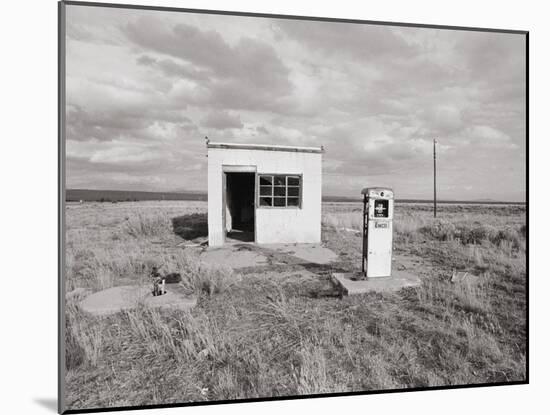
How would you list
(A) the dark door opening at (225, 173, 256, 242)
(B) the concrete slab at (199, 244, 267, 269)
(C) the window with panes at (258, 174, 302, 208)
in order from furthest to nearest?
(A) the dark door opening at (225, 173, 256, 242) → (C) the window with panes at (258, 174, 302, 208) → (B) the concrete slab at (199, 244, 267, 269)

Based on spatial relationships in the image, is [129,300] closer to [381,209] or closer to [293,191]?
[381,209]

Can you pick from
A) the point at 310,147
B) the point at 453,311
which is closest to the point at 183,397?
the point at 453,311

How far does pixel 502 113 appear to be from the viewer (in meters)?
3.23

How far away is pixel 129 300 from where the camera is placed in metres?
3.58

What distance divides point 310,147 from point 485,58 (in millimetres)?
4280

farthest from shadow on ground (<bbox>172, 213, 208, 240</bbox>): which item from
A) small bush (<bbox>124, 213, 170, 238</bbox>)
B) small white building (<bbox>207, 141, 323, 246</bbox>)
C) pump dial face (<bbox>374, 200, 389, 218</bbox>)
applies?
pump dial face (<bbox>374, 200, 389, 218</bbox>)

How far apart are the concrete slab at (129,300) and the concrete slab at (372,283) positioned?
2.07 m

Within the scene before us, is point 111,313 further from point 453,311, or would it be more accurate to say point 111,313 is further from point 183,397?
point 453,311

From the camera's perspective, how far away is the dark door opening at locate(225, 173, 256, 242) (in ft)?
30.4

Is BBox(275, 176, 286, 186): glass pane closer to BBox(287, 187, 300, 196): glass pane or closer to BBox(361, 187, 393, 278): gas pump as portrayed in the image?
BBox(287, 187, 300, 196): glass pane

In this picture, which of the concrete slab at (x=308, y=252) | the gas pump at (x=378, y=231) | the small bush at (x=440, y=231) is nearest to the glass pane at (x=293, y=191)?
the concrete slab at (x=308, y=252)

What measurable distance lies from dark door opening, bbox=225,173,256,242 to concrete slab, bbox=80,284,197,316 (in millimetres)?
4886

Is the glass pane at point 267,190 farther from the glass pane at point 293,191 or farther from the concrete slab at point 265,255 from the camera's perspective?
the concrete slab at point 265,255

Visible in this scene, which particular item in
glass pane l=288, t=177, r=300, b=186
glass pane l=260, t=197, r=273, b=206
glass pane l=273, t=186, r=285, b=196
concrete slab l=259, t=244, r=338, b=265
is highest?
glass pane l=288, t=177, r=300, b=186
